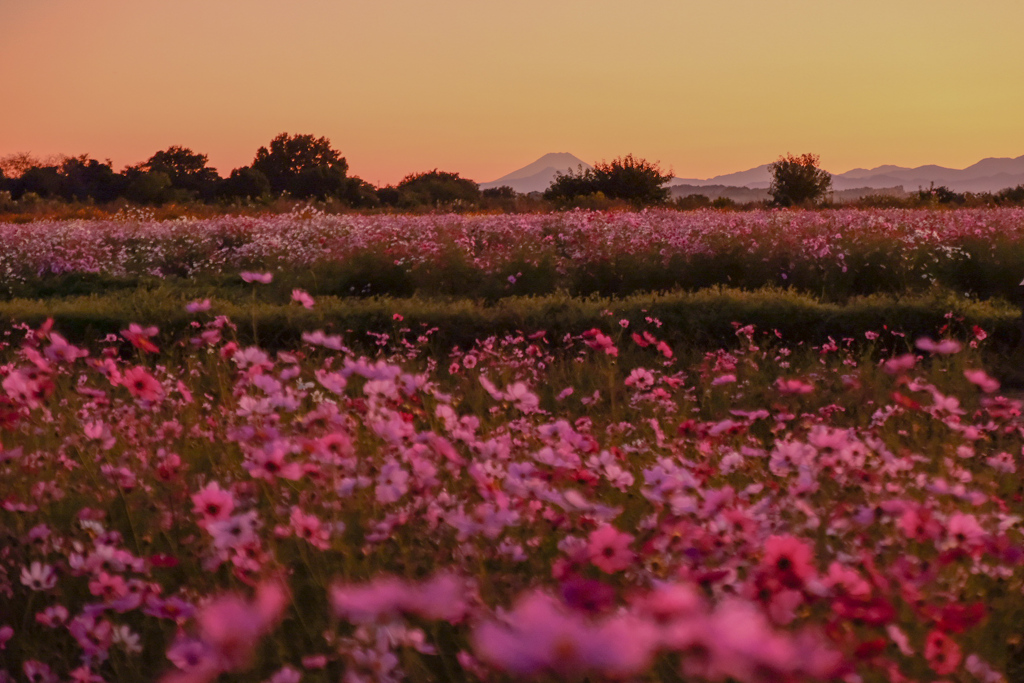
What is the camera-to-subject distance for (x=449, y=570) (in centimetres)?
202

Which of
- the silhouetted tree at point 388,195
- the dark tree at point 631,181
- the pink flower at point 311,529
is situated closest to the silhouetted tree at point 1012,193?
the dark tree at point 631,181

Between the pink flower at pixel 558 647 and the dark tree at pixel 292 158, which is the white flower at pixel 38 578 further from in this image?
the dark tree at pixel 292 158

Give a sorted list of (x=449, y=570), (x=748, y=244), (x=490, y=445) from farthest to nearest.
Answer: (x=748, y=244), (x=490, y=445), (x=449, y=570)

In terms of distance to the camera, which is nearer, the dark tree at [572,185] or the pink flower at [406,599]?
the pink flower at [406,599]

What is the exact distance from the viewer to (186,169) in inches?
2066

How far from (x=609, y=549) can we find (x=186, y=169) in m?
57.0

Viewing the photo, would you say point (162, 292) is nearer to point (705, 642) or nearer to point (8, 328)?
point (8, 328)

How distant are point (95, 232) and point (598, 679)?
56.1ft

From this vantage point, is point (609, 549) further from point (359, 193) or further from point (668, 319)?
point (359, 193)

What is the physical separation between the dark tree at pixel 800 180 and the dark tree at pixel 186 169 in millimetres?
31974

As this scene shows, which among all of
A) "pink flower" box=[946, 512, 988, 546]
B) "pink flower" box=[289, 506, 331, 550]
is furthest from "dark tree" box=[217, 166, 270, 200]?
"pink flower" box=[946, 512, 988, 546]

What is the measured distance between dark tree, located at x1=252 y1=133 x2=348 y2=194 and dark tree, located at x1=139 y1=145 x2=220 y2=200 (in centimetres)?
366

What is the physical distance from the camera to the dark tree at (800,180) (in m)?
38.2

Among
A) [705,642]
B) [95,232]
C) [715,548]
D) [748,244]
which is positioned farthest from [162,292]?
[705,642]
